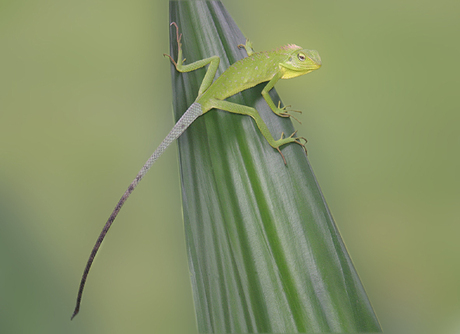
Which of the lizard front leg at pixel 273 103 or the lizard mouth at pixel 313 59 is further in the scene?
the lizard mouth at pixel 313 59

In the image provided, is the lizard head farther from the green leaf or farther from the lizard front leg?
the green leaf

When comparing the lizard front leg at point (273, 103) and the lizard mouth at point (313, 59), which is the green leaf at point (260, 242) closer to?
the lizard front leg at point (273, 103)

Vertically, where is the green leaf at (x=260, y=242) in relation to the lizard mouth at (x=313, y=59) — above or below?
below

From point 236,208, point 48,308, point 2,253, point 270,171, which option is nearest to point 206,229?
point 236,208

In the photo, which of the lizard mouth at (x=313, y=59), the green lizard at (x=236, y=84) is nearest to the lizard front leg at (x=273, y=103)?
the green lizard at (x=236, y=84)

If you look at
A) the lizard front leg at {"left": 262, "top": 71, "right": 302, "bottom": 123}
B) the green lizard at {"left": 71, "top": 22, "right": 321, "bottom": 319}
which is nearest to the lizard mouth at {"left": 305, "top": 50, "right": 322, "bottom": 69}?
the green lizard at {"left": 71, "top": 22, "right": 321, "bottom": 319}

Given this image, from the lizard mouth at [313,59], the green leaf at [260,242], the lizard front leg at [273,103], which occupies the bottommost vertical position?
the green leaf at [260,242]

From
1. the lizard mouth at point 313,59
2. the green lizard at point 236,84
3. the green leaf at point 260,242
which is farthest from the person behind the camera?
the lizard mouth at point 313,59

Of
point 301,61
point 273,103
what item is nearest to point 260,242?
point 273,103
